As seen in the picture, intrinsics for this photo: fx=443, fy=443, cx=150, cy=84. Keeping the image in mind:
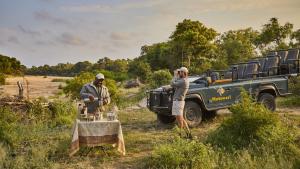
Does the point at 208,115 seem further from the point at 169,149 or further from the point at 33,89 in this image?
the point at 33,89

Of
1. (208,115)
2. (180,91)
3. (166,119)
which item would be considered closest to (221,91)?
(208,115)

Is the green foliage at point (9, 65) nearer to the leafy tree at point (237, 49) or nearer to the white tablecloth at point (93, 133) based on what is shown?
the leafy tree at point (237, 49)

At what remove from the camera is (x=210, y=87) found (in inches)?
508

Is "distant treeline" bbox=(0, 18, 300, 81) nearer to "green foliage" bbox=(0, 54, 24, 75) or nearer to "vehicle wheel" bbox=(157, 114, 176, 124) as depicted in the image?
"green foliage" bbox=(0, 54, 24, 75)

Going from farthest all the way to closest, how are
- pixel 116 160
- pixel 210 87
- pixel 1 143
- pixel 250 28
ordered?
pixel 250 28 → pixel 210 87 → pixel 1 143 → pixel 116 160

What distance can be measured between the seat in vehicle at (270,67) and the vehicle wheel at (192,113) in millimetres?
2770

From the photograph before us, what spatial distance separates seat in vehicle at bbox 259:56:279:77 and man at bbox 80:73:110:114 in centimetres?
598

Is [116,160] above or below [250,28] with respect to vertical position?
below

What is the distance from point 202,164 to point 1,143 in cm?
494

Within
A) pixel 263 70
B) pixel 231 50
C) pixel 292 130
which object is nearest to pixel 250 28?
pixel 231 50

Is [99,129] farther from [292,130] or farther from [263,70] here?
[263,70]

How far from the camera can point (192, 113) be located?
12758 millimetres

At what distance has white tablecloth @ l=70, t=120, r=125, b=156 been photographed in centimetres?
930

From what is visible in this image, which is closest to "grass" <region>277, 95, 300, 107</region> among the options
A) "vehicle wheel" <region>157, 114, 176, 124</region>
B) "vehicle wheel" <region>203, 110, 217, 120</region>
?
"vehicle wheel" <region>203, 110, 217, 120</region>
